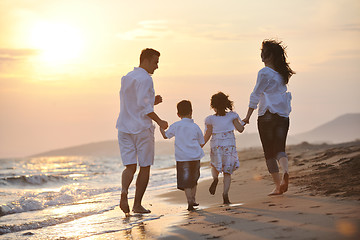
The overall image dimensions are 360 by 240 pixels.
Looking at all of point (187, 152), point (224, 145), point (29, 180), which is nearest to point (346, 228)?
point (187, 152)

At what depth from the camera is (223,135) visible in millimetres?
6324

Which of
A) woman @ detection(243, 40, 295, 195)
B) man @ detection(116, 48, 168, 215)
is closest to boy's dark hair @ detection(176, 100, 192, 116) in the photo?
man @ detection(116, 48, 168, 215)

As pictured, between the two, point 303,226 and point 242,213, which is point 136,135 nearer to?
point 242,213

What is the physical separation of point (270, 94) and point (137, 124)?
5.89ft

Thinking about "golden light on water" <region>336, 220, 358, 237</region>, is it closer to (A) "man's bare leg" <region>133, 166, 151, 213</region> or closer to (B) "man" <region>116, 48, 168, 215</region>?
(B) "man" <region>116, 48, 168, 215</region>

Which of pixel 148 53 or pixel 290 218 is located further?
pixel 148 53

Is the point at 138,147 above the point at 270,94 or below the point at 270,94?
below

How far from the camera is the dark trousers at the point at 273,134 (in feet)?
19.6

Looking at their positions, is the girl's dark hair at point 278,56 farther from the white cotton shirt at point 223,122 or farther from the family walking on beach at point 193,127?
the white cotton shirt at point 223,122

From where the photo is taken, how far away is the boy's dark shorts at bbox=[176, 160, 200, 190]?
229 inches

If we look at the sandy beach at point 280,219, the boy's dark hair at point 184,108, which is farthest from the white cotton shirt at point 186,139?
the sandy beach at point 280,219

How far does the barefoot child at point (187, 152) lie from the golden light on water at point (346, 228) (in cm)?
252

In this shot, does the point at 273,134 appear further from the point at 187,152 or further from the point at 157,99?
the point at 157,99

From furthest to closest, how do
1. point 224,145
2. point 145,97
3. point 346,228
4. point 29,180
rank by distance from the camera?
1. point 29,180
2. point 224,145
3. point 145,97
4. point 346,228
